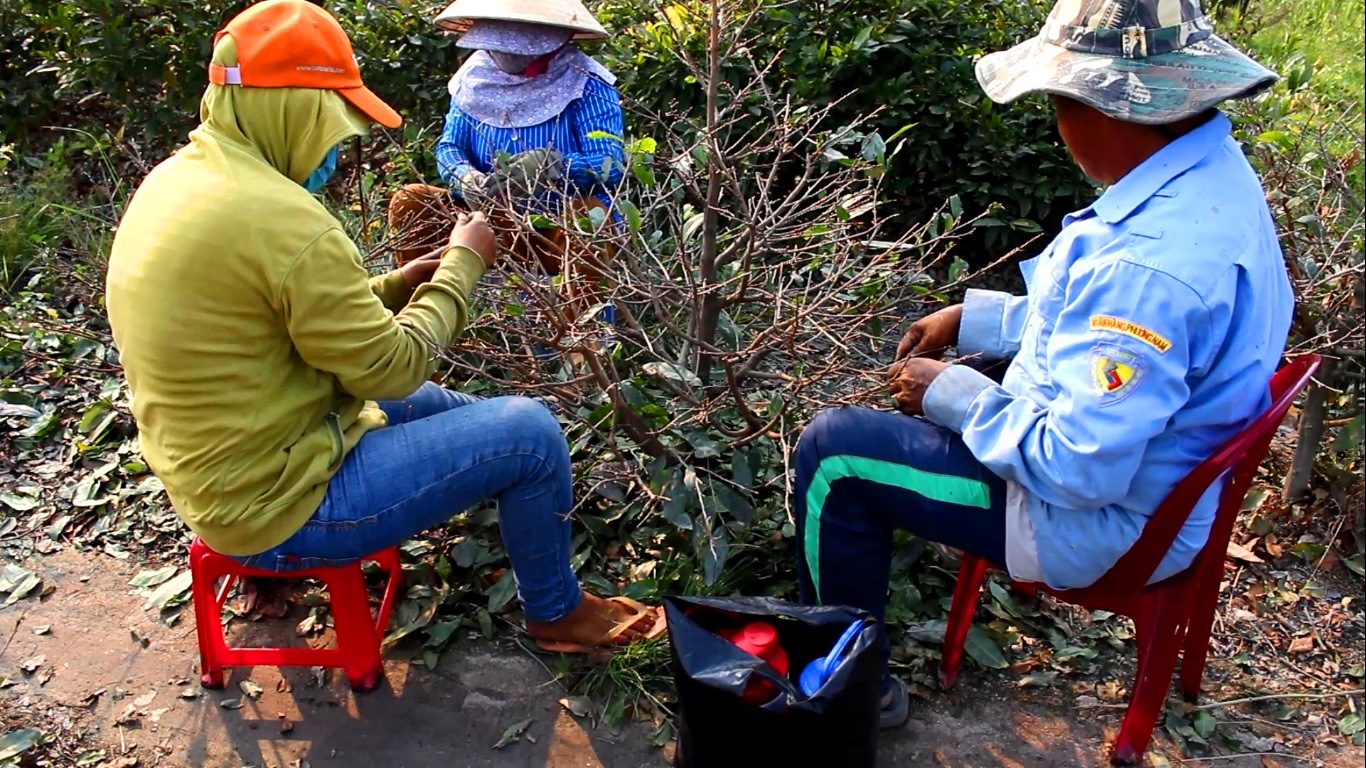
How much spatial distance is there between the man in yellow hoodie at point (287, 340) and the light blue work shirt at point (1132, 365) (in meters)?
1.01

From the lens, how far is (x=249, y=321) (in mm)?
2041

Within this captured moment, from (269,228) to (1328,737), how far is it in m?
2.56

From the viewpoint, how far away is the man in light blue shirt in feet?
6.00

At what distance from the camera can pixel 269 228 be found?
6.48ft

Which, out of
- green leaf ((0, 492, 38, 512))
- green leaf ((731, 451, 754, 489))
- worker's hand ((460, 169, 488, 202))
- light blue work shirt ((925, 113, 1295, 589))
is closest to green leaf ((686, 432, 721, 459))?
green leaf ((731, 451, 754, 489))

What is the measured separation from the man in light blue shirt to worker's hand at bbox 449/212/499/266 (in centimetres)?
84

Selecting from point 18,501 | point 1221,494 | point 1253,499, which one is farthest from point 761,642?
point 18,501

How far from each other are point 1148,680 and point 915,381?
0.84m

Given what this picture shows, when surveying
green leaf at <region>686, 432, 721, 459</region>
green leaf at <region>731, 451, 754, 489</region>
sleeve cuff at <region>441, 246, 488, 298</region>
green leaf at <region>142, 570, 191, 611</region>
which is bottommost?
green leaf at <region>142, 570, 191, 611</region>

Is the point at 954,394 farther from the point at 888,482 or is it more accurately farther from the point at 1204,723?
the point at 1204,723

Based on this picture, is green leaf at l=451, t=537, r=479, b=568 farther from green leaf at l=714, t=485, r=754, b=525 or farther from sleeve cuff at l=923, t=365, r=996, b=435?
sleeve cuff at l=923, t=365, r=996, b=435

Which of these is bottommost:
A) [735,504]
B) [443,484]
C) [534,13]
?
[735,504]

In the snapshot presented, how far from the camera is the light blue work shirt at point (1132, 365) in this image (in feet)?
5.97

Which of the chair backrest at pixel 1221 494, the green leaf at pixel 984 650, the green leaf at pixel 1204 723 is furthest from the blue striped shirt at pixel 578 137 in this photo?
the green leaf at pixel 1204 723
